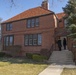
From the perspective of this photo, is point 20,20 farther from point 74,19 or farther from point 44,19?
point 74,19

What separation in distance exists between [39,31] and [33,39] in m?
1.76

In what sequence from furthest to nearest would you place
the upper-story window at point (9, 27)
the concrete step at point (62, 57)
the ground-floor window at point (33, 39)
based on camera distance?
the upper-story window at point (9, 27) → the ground-floor window at point (33, 39) → the concrete step at point (62, 57)

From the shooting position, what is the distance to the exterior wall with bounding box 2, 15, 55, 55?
98.8 feet

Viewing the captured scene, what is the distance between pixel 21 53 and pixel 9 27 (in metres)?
6.02

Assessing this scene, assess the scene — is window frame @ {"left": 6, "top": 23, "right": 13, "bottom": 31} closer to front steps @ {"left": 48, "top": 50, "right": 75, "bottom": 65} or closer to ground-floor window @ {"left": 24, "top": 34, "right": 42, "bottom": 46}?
ground-floor window @ {"left": 24, "top": 34, "right": 42, "bottom": 46}

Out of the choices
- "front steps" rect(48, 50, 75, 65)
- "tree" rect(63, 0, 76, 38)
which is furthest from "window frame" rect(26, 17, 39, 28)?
"tree" rect(63, 0, 76, 38)

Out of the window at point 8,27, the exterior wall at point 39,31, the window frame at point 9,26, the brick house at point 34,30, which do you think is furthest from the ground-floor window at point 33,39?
the window at point 8,27

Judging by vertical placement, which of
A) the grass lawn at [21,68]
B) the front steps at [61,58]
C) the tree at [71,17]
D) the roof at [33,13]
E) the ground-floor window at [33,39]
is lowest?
the grass lawn at [21,68]

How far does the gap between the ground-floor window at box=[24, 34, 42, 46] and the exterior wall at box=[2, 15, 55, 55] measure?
0.52 metres

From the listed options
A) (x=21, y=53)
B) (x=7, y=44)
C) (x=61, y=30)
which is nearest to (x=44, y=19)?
(x=61, y=30)

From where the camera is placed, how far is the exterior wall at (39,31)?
30109 millimetres

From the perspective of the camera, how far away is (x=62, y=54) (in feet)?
85.6

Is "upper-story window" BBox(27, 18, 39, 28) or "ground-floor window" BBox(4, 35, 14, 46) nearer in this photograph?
"upper-story window" BBox(27, 18, 39, 28)

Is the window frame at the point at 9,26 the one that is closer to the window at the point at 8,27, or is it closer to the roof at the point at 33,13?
the window at the point at 8,27
